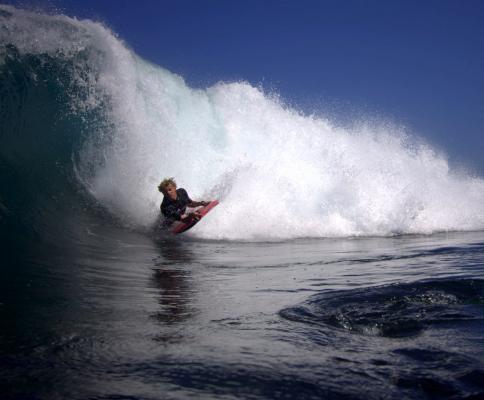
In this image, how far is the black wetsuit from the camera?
10.3 meters

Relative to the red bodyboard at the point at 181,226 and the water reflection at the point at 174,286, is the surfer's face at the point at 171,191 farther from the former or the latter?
the water reflection at the point at 174,286

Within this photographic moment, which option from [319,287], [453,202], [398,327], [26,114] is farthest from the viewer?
[453,202]

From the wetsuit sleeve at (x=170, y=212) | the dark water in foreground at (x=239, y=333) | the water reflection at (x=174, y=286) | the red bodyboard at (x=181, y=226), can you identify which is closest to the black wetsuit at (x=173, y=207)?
the wetsuit sleeve at (x=170, y=212)

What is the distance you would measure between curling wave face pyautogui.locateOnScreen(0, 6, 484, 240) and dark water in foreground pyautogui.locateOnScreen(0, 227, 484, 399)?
3816 mm

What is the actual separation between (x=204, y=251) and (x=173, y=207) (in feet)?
7.47

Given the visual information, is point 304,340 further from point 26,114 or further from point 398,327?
point 26,114

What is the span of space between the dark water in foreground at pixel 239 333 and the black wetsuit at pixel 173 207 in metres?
4.94

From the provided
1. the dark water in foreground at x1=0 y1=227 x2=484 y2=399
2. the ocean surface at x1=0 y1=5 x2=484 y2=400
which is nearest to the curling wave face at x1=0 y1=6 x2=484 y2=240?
the ocean surface at x1=0 y1=5 x2=484 y2=400

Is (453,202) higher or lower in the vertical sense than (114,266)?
higher

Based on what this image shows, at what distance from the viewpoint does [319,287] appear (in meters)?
4.23

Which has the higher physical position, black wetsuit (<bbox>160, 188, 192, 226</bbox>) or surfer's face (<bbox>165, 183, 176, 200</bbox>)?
surfer's face (<bbox>165, 183, 176, 200</bbox>)

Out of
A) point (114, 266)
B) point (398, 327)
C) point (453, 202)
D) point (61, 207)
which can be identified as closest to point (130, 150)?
point (61, 207)

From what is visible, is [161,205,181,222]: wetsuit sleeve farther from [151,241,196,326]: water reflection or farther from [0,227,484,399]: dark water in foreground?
[0,227,484,399]: dark water in foreground

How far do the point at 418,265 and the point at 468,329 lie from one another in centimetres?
307
